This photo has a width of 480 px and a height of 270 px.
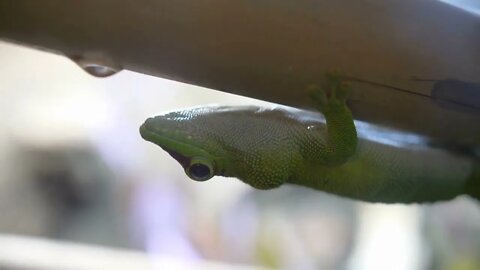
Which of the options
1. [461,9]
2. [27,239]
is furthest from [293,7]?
[27,239]

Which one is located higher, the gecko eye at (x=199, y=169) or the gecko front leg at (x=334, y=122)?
the gecko front leg at (x=334, y=122)

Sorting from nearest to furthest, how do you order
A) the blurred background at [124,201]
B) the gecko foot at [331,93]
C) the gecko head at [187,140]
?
1. the gecko foot at [331,93]
2. the gecko head at [187,140]
3. the blurred background at [124,201]

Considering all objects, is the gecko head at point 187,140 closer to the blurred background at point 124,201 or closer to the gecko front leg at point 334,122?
the gecko front leg at point 334,122

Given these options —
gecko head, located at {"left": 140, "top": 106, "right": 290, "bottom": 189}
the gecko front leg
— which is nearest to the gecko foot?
the gecko front leg

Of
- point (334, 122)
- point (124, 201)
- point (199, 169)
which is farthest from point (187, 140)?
point (124, 201)

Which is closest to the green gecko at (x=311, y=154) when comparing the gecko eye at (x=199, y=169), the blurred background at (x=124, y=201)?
the gecko eye at (x=199, y=169)

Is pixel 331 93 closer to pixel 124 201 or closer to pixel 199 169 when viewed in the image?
pixel 199 169

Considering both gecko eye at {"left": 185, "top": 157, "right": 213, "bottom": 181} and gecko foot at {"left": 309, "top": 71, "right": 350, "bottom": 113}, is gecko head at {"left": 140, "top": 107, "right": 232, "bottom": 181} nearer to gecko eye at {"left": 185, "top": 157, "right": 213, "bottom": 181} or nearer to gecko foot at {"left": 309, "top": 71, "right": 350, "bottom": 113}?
gecko eye at {"left": 185, "top": 157, "right": 213, "bottom": 181}
